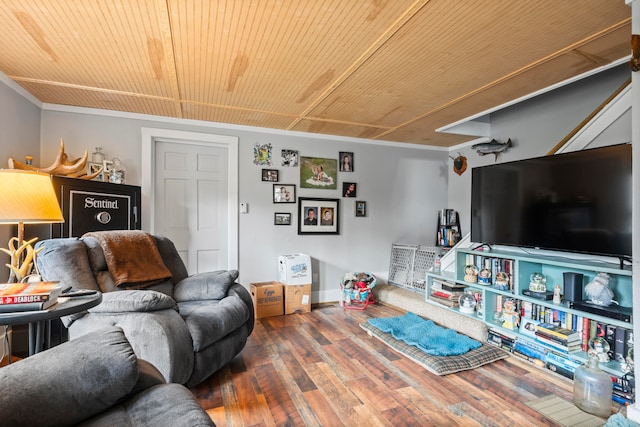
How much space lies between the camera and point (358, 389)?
212 centimetres

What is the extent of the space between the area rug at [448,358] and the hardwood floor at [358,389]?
5 cm

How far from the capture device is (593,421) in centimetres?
182

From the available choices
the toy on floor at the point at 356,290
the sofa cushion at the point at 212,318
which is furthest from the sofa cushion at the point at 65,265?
the toy on floor at the point at 356,290

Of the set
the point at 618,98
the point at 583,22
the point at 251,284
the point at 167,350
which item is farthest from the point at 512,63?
the point at 251,284

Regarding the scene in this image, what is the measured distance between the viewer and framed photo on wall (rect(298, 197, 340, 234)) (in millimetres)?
4160

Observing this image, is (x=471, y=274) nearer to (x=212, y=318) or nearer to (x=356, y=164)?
(x=356, y=164)

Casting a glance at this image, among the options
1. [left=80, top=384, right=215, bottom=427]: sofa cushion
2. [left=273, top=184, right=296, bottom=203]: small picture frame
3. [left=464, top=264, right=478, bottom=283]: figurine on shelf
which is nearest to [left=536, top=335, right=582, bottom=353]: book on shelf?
[left=464, top=264, right=478, bottom=283]: figurine on shelf

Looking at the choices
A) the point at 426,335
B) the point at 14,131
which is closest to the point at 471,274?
the point at 426,335

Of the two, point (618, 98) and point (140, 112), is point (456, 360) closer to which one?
point (618, 98)

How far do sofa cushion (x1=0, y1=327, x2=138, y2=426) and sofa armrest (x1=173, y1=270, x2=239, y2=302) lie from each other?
1477 millimetres

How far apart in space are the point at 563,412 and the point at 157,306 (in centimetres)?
242

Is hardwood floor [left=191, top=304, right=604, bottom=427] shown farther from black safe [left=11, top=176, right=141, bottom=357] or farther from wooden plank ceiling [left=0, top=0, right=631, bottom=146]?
wooden plank ceiling [left=0, top=0, right=631, bottom=146]

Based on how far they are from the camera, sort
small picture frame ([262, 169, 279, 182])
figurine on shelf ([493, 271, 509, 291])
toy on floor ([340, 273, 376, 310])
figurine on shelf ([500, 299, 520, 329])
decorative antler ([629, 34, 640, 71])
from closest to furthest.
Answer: decorative antler ([629, 34, 640, 71]), figurine on shelf ([500, 299, 520, 329]), figurine on shelf ([493, 271, 509, 291]), small picture frame ([262, 169, 279, 182]), toy on floor ([340, 273, 376, 310])

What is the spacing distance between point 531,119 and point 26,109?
4.83 meters
